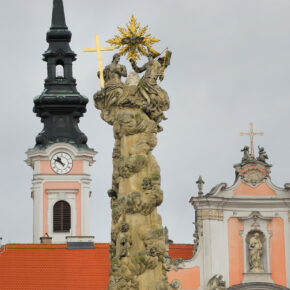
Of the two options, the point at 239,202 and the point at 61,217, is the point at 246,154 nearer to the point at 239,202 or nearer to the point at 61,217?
the point at 239,202

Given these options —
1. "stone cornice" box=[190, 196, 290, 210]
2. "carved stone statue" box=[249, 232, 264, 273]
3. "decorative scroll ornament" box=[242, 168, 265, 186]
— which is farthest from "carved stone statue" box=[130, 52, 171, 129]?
"decorative scroll ornament" box=[242, 168, 265, 186]

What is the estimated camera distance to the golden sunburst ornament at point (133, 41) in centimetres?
2922

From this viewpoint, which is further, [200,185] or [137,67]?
[200,185]

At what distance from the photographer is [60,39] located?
73.0m

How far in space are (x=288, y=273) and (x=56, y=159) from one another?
53.8 feet

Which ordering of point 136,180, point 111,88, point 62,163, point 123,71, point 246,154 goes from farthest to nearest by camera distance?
point 62,163 < point 246,154 < point 123,71 < point 111,88 < point 136,180

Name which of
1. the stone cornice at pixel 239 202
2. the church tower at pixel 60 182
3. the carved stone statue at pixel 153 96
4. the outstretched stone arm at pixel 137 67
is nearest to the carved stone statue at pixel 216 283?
the stone cornice at pixel 239 202

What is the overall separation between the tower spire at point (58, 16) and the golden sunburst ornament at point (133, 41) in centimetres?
4428

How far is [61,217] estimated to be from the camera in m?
69.6

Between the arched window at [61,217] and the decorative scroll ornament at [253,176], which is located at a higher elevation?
the arched window at [61,217]

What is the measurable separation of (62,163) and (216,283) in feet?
53.2

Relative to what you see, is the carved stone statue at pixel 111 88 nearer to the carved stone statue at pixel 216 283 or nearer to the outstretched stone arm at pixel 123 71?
the outstretched stone arm at pixel 123 71

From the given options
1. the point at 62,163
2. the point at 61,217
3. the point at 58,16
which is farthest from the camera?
the point at 58,16

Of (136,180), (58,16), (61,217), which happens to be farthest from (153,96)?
(58,16)
